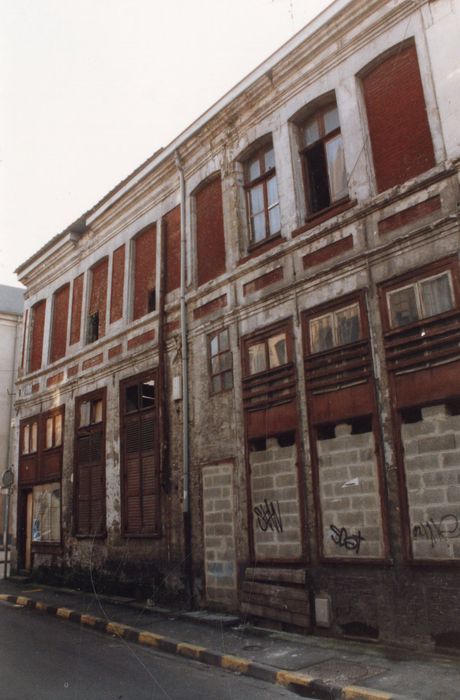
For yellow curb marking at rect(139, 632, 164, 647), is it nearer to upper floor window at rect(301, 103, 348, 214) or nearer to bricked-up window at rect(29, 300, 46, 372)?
upper floor window at rect(301, 103, 348, 214)

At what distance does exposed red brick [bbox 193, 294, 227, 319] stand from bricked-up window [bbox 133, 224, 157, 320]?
2.18 metres

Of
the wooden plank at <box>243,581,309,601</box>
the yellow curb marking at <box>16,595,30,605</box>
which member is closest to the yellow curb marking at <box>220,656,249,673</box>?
the wooden plank at <box>243,581,309,601</box>

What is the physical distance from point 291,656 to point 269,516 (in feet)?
8.38

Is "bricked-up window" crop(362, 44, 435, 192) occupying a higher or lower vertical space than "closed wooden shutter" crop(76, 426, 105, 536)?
higher

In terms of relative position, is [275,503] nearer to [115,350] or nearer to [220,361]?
[220,361]

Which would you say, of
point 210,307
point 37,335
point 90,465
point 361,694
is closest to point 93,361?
point 90,465

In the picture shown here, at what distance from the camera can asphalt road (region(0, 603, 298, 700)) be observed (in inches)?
245

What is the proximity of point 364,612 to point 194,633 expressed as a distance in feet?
8.96

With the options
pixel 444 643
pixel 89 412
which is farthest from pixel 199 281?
pixel 444 643

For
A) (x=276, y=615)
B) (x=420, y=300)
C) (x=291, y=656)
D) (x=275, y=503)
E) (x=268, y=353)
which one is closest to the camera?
(x=291, y=656)

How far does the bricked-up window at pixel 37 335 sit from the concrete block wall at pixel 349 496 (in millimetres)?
12307

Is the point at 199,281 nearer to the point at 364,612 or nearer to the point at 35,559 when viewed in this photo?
the point at 364,612

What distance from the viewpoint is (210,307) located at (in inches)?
472

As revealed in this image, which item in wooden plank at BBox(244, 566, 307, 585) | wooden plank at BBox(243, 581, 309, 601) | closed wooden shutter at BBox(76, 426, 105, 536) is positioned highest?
closed wooden shutter at BBox(76, 426, 105, 536)
